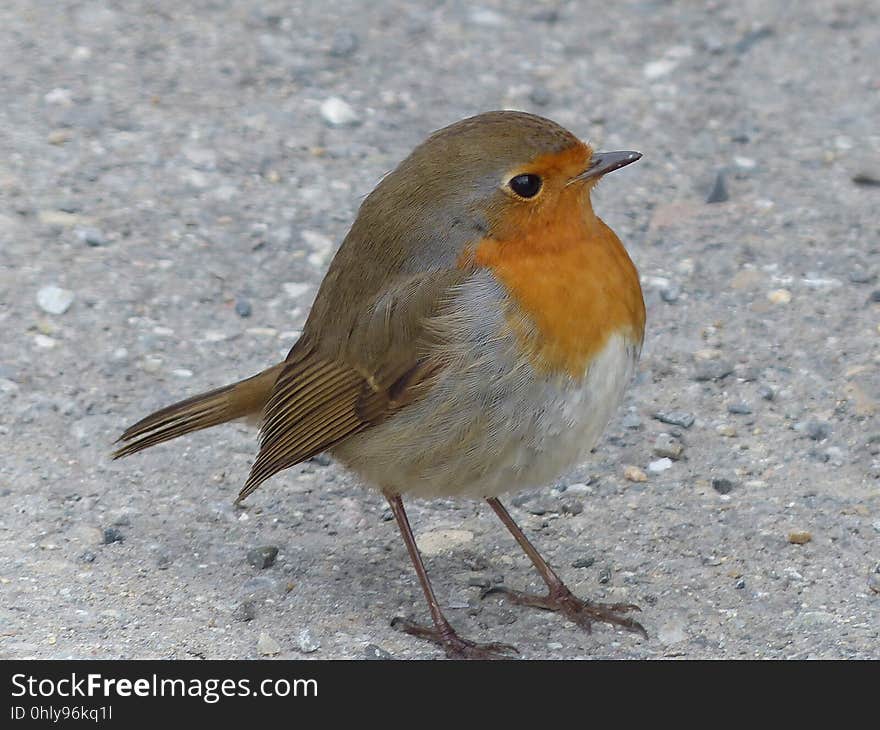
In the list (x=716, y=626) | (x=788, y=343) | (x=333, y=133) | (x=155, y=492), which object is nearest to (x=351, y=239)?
(x=155, y=492)

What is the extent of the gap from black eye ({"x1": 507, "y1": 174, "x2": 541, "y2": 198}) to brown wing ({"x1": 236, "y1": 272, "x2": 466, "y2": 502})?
0.25m

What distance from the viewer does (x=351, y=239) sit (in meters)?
4.18

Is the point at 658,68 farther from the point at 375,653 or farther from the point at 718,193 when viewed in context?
the point at 375,653

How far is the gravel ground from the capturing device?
421 centimetres

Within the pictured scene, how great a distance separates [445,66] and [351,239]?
9.98 feet

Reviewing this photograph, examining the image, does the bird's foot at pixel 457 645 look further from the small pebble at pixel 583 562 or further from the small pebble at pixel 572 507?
the small pebble at pixel 572 507

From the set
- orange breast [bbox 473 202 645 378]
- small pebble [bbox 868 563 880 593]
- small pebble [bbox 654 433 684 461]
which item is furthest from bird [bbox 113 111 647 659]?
small pebble [bbox 654 433 684 461]

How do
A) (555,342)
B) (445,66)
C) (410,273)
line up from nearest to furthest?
(555,342)
(410,273)
(445,66)

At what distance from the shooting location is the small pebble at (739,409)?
16.4 ft

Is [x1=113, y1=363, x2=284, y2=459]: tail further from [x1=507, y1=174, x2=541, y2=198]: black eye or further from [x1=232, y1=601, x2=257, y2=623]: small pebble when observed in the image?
[x1=507, y1=174, x2=541, y2=198]: black eye

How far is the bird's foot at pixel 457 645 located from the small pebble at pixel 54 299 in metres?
1.97

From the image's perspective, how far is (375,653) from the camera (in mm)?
3979

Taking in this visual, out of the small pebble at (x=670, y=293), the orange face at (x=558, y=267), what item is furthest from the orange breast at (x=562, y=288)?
the small pebble at (x=670, y=293)

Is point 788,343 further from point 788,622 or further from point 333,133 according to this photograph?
point 333,133
